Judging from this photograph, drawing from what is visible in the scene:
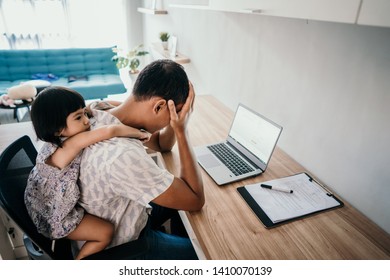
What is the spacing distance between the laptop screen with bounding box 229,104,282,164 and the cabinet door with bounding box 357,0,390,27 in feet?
1.92

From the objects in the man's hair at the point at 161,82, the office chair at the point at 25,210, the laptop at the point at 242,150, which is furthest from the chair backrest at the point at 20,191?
the laptop at the point at 242,150

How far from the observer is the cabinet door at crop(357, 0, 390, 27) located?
467 millimetres

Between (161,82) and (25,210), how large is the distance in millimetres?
606

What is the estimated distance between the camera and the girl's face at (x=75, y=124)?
36.5 inches

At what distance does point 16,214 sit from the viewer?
2.40 feet

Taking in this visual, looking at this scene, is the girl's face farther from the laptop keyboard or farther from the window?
the window

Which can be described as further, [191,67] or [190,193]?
[191,67]

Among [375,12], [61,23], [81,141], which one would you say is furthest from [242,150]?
[61,23]

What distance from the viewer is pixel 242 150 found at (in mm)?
1287

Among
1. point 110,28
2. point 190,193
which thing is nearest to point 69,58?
point 110,28

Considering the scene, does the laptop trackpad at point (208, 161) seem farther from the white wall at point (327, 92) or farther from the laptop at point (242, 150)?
the white wall at point (327, 92)

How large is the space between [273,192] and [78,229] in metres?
0.76
